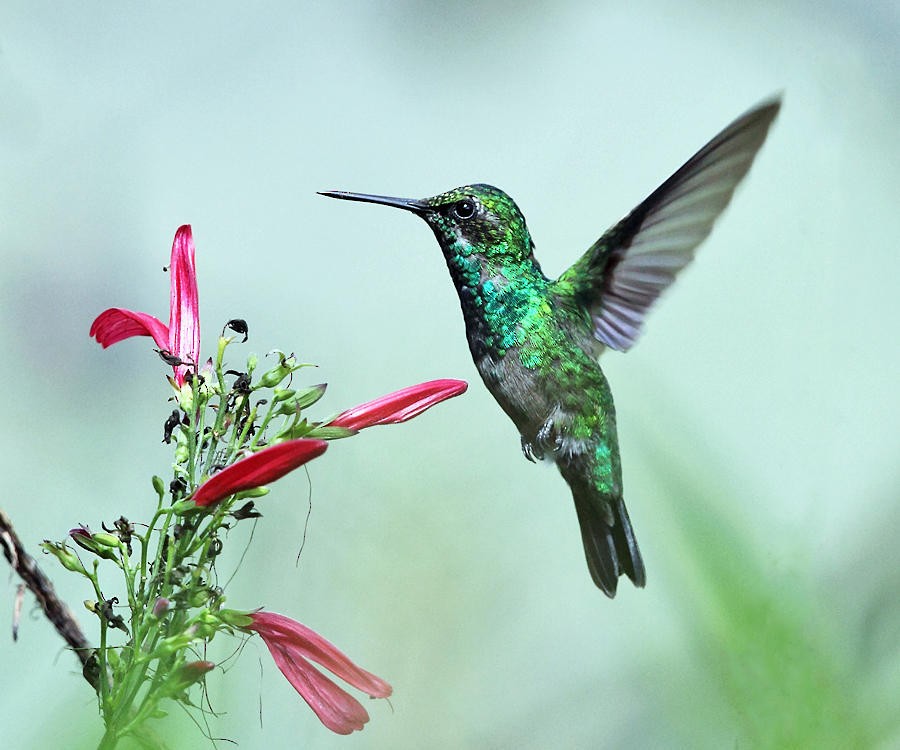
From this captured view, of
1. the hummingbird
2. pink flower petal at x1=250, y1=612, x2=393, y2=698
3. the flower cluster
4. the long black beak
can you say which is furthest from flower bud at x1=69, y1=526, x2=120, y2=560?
the hummingbird

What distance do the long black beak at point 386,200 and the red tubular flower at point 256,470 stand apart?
608 millimetres

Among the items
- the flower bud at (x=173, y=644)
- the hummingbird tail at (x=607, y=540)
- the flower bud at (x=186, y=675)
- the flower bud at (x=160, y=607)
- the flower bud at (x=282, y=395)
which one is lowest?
the hummingbird tail at (x=607, y=540)

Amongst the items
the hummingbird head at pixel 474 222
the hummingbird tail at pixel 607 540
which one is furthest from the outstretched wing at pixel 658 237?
the hummingbird tail at pixel 607 540

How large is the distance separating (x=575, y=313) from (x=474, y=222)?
31 cm

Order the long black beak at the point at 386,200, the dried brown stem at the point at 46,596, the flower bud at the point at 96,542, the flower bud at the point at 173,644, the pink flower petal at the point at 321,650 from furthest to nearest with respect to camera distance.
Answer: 1. the long black beak at the point at 386,200
2. the pink flower petal at the point at 321,650
3. the flower bud at the point at 96,542
4. the flower bud at the point at 173,644
5. the dried brown stem at the point at 46,596

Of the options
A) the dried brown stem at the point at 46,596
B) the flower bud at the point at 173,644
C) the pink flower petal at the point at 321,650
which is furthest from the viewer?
the pink flower petal at the point at 321,650

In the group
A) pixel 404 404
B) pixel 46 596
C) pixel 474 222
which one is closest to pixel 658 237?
pixel 474 222

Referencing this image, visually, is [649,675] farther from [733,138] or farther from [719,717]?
[733,138]

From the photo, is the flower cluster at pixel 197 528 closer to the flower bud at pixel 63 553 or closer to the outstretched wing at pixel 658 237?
the flower bud at pixel 63 553

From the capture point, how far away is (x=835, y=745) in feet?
1.80

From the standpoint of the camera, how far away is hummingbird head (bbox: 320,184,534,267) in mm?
1813

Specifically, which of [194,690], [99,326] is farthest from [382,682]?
[99,326]

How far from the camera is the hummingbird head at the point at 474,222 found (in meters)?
1.81

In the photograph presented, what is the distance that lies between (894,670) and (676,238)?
4.00 ft
